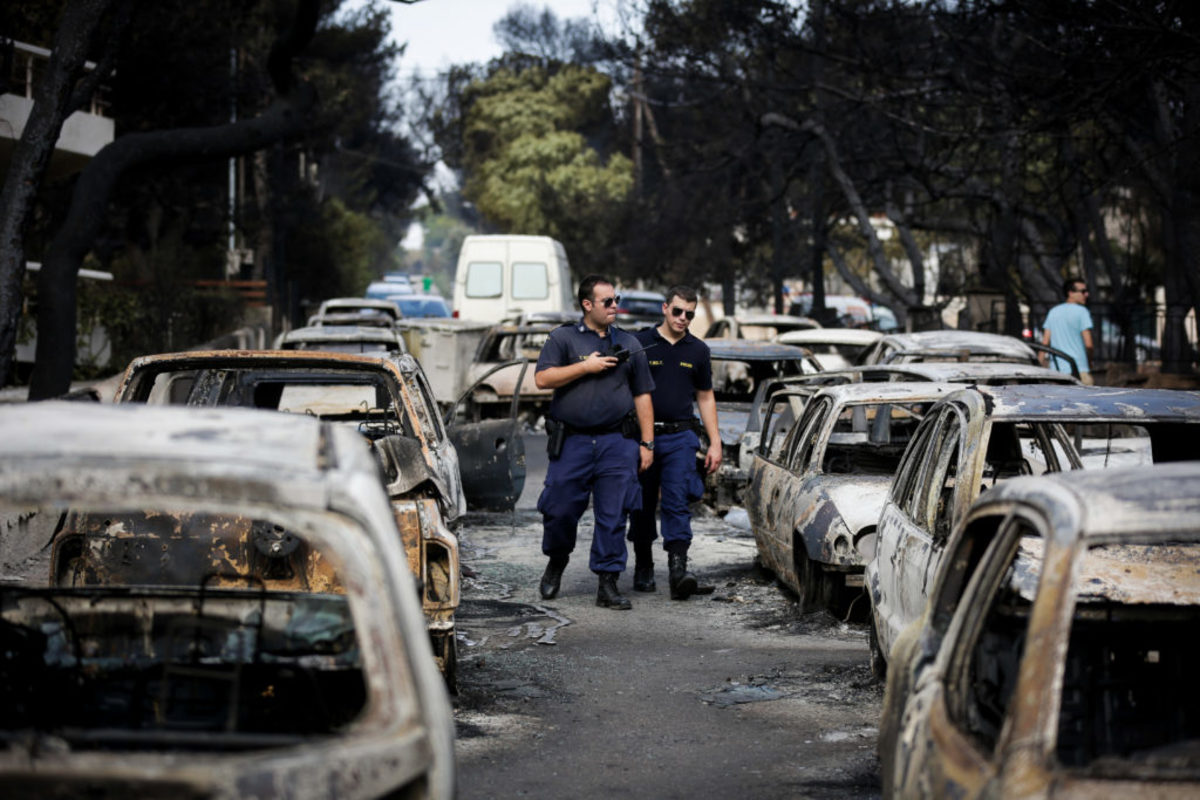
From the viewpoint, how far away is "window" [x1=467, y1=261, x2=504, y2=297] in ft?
99.1

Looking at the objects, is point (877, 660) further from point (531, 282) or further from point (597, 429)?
point (531, 282)

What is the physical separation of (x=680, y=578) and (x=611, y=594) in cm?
52

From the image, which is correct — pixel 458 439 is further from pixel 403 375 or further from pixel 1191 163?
pixel 1191 163

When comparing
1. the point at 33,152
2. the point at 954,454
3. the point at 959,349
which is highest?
the point at 33,152

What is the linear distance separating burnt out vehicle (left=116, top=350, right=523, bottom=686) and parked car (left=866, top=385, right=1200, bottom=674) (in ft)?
5.98

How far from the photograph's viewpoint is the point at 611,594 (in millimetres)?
9641

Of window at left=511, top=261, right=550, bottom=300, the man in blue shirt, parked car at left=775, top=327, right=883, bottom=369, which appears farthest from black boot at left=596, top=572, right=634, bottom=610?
window at left=511, top=261, right=550, bottom=300

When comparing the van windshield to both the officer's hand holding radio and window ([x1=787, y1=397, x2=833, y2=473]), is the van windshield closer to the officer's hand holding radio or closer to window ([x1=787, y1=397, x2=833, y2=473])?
window ([x1=787, y1=397, x2=833, y2=473])

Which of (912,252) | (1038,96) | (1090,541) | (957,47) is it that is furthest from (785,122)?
(1090,541)

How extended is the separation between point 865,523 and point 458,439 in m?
2.92

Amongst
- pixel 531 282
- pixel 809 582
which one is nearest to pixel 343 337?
pixel 809 582

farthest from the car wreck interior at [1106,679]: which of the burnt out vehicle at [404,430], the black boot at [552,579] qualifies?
the black boot at [552,579]

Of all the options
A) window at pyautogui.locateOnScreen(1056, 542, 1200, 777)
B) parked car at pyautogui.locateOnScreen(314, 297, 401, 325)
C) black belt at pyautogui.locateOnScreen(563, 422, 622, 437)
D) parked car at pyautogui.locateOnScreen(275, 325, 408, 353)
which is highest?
parked car at pyautogui.locateOnScreen(314, 297, 401, 325)

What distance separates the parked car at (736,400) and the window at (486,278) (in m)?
14.1
